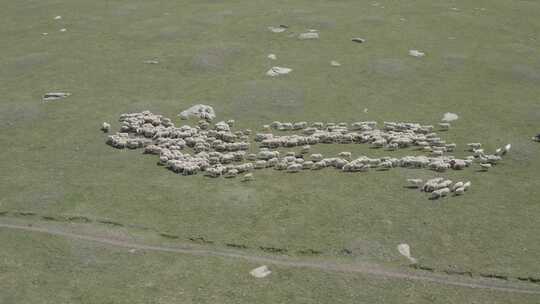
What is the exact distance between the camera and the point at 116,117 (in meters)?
28.9

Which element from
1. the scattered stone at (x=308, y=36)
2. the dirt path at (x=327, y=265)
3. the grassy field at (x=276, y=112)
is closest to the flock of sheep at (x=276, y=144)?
the grassy field at (x=276, y=112)

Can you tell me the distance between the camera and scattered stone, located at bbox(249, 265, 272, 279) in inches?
684

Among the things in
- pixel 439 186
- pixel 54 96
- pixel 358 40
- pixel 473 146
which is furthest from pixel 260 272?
pixel 358 40

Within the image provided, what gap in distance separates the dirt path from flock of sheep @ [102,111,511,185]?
5042mm

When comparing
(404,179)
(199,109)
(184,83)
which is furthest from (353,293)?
(184,83)

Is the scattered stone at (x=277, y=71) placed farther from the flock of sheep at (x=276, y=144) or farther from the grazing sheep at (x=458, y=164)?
the grazing sheep at (x=458, y=164)

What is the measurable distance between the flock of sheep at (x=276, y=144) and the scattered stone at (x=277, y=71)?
7.29m

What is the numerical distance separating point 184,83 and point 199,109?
487cm

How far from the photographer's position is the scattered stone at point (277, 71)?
3472 cm

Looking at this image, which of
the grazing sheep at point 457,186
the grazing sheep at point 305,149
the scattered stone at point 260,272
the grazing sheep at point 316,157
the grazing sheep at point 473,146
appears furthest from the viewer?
the grazing sheep at point 473,146

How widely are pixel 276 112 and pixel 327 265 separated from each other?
42.6 ft

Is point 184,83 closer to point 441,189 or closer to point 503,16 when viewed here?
point 441,189

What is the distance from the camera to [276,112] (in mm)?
29672

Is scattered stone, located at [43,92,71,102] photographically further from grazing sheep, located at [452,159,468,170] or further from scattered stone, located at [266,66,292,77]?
grazing sheep, located at [452,159,468,170]
